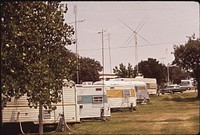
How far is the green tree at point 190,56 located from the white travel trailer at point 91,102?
21634mm

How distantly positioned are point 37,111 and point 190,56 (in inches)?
1193

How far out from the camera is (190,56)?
4916cm

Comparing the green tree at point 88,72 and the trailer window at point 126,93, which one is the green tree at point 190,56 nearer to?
the trailer window at point 126,93

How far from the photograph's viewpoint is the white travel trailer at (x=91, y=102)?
2923cm

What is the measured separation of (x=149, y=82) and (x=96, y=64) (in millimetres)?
25503

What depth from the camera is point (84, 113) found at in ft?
95.6

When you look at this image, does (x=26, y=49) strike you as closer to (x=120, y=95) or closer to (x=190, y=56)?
(x=120, y=95)

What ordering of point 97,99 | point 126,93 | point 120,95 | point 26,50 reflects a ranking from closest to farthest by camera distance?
point 26,50, point 97,99, point 120,95, point 126,93

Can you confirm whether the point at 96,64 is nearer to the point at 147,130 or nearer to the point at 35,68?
the point at 147,130

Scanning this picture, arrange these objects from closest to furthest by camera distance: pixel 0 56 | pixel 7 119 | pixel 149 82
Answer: pixel 0 56, pixel 7 119, pixel 149 82

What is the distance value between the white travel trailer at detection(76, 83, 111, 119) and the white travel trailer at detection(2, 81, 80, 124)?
165 inches

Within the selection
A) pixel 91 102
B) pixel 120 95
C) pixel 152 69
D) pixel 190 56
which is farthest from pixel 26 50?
pixel 152 69

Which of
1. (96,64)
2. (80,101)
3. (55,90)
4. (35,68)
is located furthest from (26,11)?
(96,64)

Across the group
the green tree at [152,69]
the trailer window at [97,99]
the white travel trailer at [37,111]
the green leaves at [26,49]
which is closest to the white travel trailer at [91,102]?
the trailer window at [97,99]
